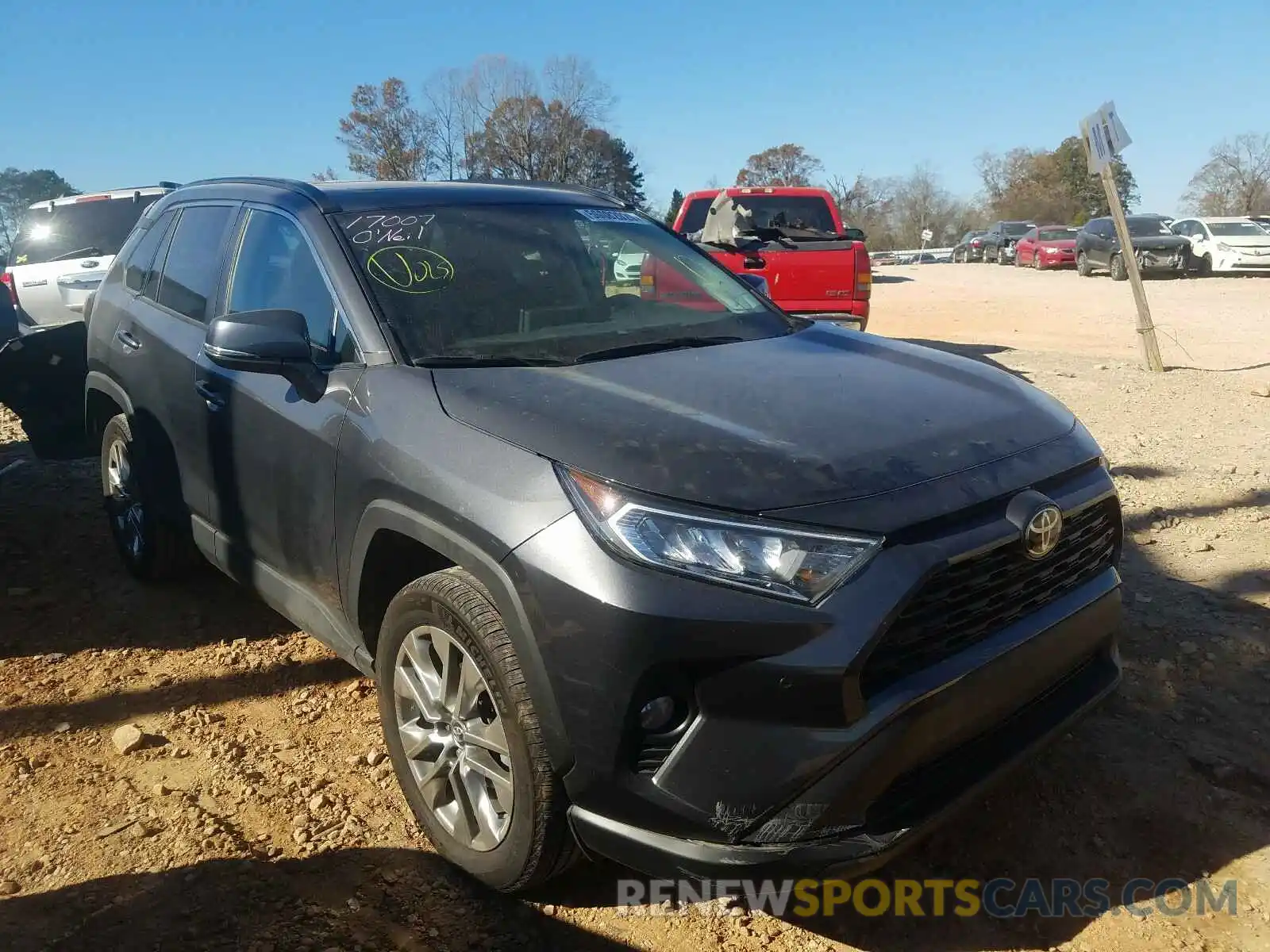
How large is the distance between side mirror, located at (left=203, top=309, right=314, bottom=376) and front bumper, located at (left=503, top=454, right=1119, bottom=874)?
1.09 meters

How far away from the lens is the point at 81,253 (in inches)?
351

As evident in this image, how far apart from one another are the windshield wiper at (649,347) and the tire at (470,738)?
2.71ft

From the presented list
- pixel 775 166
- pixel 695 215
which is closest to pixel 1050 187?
pixel 775 166

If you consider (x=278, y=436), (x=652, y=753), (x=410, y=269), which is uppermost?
(x=410, y=269)

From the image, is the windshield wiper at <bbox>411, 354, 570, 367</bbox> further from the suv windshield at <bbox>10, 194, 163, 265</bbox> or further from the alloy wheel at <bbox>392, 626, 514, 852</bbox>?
the suv windshield at <bbox>10, 194, 163, 265</bbox>

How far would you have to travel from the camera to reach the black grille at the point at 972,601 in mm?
1999

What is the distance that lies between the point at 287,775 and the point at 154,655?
48.5 inches

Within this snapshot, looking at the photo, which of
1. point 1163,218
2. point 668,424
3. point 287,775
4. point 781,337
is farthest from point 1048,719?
point 1163,218

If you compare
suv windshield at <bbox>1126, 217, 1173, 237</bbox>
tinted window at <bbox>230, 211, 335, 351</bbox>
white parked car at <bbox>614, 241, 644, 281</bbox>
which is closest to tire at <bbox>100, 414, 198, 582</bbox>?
tinted window at <bbox>230, 211, 335, 351</bbox>

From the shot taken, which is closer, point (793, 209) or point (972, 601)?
point (972, 601)

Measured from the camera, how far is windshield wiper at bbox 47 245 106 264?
891 centimetres

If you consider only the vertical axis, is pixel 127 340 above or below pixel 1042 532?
above

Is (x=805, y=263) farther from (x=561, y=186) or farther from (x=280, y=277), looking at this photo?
(x=280, y=277)

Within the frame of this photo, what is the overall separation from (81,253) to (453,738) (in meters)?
8.45
